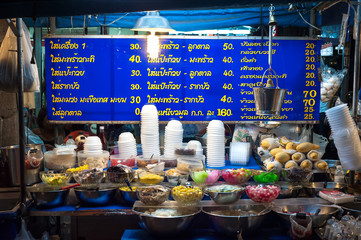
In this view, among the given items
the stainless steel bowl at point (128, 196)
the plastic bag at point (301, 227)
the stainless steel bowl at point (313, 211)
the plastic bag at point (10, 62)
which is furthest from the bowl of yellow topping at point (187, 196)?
the plastic bag at point (10, 62)

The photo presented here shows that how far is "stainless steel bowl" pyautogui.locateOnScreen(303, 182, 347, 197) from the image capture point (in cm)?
374

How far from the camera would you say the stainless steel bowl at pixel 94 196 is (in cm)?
353

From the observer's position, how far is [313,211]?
3.35 m

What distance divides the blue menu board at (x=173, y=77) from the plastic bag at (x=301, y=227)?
2.17m

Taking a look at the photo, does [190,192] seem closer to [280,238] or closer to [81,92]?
[280,238]

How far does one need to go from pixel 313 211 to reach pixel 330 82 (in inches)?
143

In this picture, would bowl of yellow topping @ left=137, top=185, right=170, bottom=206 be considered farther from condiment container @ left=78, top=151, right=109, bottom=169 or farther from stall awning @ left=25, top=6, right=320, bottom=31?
stall awning @ left=25, top=6, right=320, bottom=31

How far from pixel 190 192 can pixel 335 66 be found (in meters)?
5.48

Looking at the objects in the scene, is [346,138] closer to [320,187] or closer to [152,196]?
[320,187]

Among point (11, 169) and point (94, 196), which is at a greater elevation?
point (11, 169)

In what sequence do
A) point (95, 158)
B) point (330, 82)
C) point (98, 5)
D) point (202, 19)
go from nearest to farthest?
point (98, 5) < point (95, 158) < point (202, 19) < point (330, 82)

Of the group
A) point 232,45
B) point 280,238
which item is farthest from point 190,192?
point 232,45

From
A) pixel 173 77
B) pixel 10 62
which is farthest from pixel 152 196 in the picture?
pixel 10 62

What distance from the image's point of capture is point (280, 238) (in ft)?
10.3
